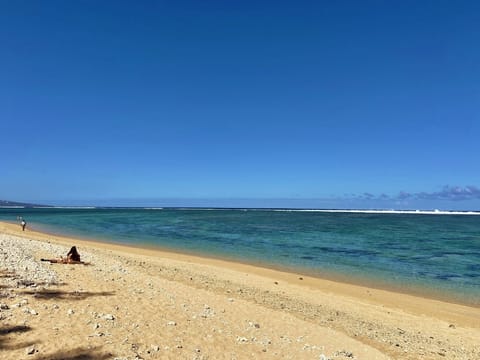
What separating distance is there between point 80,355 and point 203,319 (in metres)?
3.94

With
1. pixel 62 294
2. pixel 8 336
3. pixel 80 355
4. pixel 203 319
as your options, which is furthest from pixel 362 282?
pixel 8 336

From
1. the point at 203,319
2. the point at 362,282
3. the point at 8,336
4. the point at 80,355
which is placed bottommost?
the point at 362,282

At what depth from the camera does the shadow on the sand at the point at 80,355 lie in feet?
22.9

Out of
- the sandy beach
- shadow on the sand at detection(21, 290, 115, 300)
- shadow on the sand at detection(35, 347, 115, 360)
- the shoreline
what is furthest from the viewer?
the shoreline

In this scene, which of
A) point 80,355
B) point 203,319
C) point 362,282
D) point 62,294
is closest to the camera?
point 80,355

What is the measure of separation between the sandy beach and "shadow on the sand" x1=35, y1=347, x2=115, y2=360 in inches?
0.7

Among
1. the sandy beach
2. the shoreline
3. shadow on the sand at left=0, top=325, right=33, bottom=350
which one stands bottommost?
the shoreline

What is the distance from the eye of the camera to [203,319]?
10477 mm

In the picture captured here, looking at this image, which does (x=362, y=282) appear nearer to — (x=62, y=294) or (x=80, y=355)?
(x=62, y=294)

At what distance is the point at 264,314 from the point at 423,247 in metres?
32.6

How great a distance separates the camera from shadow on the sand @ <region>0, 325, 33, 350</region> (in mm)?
7254

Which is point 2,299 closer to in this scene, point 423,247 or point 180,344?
point 180,344

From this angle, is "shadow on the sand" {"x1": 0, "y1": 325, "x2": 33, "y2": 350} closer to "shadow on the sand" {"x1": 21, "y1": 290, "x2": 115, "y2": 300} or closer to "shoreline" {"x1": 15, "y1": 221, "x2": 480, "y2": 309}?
"shadow on the sand" {"x1": 21, "y1": 290, "x2": 115, "y2": 300}

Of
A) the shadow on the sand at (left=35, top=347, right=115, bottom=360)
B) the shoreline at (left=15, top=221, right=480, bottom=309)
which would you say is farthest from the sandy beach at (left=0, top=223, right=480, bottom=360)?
the shoreline at (left=15, top=221, right=480, bottom=309)
